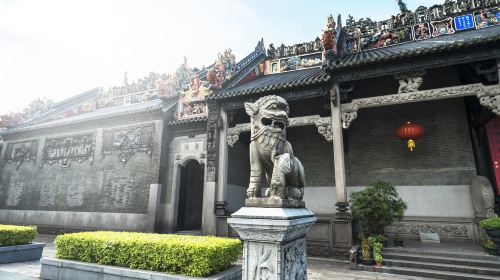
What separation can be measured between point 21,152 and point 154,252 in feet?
50.8

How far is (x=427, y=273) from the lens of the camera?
6.05 m

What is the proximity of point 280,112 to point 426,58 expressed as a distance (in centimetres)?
627

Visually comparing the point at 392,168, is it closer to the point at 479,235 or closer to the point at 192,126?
the point at 479,235

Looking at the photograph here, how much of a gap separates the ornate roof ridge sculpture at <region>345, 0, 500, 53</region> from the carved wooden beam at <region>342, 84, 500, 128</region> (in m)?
4.40

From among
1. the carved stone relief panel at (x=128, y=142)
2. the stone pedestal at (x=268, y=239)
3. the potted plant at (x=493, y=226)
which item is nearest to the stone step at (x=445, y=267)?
the potted plant at (x=493, y=226)

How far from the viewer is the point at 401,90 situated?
26.1ft

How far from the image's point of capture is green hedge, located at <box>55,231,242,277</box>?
4297mm

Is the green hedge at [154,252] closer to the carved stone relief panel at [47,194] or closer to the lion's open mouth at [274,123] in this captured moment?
the lion's open mouth at [274,123]

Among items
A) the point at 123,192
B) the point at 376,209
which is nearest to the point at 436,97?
the point at 376,209

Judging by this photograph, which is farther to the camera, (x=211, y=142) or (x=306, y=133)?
(x=306, y=133)

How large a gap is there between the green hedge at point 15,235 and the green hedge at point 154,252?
2519 millimetres

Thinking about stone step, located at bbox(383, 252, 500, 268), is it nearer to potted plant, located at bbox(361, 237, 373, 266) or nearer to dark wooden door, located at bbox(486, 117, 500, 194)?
potted plant, located at bbox(361, 237, 373, 266)

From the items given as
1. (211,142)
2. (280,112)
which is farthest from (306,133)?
(280,112)

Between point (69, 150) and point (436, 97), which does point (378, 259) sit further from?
point (69, 150)
